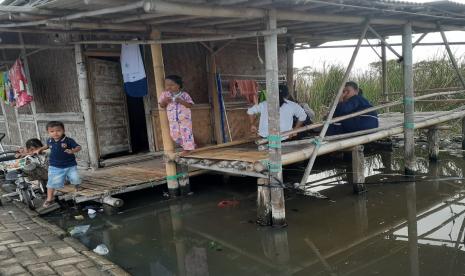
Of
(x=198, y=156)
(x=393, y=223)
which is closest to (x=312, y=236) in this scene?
(x=393, y=223)

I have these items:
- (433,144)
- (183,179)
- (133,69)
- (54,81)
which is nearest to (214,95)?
(133,69)

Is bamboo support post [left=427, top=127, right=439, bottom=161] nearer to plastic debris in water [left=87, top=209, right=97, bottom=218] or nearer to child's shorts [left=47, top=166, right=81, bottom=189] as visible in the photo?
plastic debris in water [left=87, top=209, right=97, bottom=218]

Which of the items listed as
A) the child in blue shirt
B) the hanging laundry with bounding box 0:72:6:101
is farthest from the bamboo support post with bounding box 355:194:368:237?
the hanging laundry with bounding box 0:72:6:101

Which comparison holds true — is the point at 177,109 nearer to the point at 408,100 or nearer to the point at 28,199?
the point at 28,199

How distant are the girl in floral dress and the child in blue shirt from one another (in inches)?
58.5

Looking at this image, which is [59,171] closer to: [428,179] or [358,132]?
[358,132]

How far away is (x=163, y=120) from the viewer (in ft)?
21.4

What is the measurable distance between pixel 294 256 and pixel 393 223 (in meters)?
1.73

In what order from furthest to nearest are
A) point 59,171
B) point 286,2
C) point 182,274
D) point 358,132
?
point 358,132, point 59,171, point 286,2, point 182,274

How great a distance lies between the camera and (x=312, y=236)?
198 inches

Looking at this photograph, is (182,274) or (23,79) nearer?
(182,274)

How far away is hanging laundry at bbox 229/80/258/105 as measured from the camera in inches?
348

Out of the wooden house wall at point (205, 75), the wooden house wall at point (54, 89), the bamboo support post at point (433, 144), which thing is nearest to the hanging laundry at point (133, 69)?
the wooden house wall at point (205, 75)

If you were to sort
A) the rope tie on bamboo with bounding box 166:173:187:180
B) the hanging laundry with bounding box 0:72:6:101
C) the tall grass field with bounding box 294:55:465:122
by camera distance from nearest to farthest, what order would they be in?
1. the rope tie on bamboo with bounding box 166:173:187:180
2. the hanging laundry with bounding box 0:72:6:101
3. the tall grass field with bounding box 294:55:465:122
